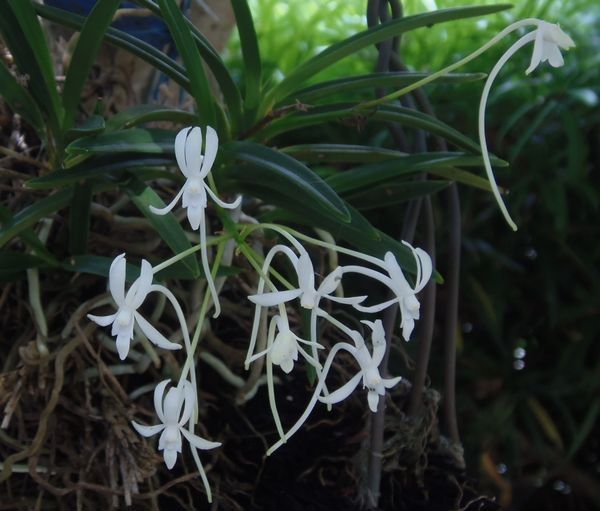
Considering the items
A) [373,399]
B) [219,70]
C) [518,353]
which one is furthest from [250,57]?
[518,353]

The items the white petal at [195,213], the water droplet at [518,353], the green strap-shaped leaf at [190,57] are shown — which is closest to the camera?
the white petal at [195,213]

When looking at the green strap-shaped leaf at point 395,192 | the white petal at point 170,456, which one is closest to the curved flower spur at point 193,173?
the white petal at point 170,456

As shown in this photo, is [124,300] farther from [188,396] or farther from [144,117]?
[144,117]

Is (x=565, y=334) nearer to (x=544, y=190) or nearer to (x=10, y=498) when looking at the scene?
(x=544, y=190)

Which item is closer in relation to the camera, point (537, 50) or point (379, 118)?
point (537, 50)

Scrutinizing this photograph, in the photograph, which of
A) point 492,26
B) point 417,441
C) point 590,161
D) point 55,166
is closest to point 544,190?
point 590,161

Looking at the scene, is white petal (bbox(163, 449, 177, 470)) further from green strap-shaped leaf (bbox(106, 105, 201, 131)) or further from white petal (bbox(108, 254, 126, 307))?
green strap-shaped leaf (bbox(106, 105, 201, 131))

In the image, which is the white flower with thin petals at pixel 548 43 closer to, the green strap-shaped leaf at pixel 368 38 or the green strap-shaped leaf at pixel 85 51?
the green strap-shaped leaf at pixel 368 38
